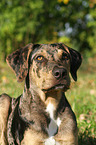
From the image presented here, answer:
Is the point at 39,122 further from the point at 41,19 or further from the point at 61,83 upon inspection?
the point at 41,19

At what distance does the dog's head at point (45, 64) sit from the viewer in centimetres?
310

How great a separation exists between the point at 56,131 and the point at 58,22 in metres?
12.6

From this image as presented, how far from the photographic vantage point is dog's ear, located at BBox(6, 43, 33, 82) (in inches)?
135

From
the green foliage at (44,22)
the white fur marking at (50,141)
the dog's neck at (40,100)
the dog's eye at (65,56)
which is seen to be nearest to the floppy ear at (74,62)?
the dog's eye at (65,56)

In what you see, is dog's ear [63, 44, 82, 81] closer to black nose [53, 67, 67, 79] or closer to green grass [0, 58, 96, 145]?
black nose [53, 67, 67, 79]

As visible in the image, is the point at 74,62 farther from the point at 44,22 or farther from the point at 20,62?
the point at 44,22

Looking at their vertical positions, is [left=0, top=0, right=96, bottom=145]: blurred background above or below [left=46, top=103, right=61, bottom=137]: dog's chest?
above

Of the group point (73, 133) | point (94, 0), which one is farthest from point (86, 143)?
point (94, 0)

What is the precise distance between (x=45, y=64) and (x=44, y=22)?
11283 mm

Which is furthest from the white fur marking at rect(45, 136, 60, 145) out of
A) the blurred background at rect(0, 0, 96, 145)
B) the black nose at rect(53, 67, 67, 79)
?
the blurred background at rect(0, 0, 96, 145)

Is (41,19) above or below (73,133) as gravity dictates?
above

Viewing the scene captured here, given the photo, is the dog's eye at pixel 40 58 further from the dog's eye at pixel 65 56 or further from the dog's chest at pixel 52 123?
the dog's chest at pixel 52 123

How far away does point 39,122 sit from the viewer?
332 cm

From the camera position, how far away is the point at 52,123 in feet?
11.0
